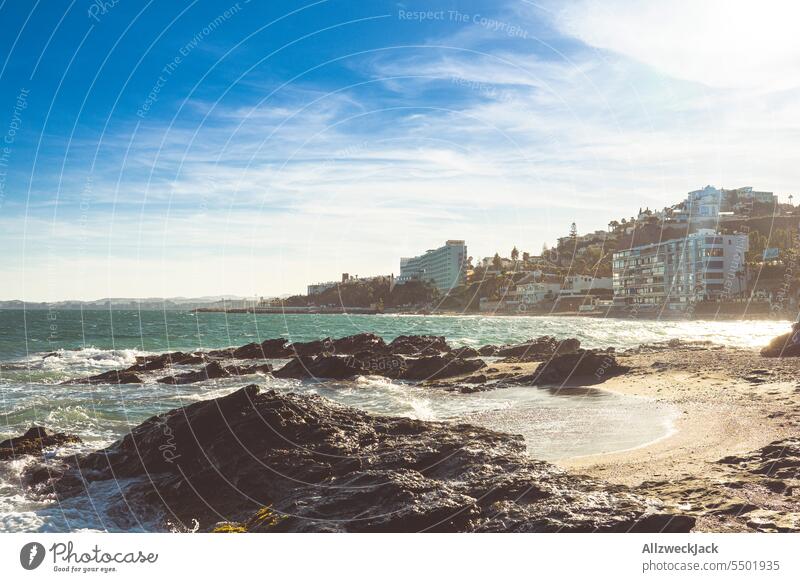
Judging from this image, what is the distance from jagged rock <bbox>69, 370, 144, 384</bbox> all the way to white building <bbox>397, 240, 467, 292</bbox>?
3759 inches

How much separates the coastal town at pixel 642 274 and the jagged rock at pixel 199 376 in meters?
52.7

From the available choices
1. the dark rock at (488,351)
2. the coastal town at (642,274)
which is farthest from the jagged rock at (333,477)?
the coastal town at (642,274)

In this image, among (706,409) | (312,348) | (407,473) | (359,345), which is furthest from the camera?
(312,348)

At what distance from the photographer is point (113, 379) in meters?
28.5

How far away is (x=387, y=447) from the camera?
34.2 ft

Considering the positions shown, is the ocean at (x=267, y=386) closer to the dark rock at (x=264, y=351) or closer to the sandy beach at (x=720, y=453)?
the sandy beach at (x=720, y=453)

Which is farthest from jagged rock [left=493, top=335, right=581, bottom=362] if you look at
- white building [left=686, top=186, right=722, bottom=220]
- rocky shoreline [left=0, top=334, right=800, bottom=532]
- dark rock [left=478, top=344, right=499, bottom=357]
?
white building [left=686, top=186, right=722, bottom=220]

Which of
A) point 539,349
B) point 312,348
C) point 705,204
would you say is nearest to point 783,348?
point 539,349

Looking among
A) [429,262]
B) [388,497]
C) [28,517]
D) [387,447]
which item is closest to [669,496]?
[388,497]

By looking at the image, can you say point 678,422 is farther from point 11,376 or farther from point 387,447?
point 11,376

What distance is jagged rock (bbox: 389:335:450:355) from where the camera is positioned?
37.6 metres

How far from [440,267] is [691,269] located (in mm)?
54794

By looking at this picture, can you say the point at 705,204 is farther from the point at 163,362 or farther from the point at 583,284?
the point at 163,362

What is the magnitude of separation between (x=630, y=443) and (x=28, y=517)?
1056 cm
